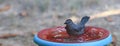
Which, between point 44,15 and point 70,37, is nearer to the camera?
point 70,37

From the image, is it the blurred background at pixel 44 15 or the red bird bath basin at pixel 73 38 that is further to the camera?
the blurred background at pixel 44 15

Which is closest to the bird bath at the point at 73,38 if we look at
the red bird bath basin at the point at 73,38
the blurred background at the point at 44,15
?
the red bird bath basin at the point at 73,38

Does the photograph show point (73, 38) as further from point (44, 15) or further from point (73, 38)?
point (44, 15)

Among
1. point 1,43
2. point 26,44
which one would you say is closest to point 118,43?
point 26,44

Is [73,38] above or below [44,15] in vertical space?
below

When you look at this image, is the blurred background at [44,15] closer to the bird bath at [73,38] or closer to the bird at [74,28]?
the bird bath at [73,38]

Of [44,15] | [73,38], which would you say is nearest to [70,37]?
[73,38]

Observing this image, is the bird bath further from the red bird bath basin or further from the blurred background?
the blurred background
